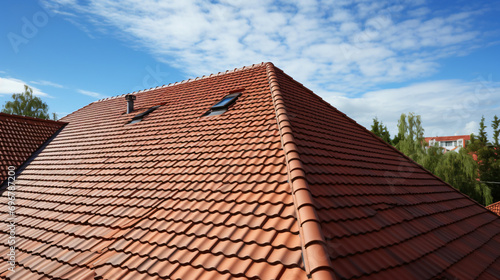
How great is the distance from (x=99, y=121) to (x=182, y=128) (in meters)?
5.11

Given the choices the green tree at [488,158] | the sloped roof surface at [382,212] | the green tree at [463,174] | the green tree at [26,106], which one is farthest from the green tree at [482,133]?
the green tree at [26,106]

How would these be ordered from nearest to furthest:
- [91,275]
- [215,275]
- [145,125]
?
[215,275]
[91,275]
[145,125]

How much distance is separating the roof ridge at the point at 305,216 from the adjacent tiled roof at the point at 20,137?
8.41m

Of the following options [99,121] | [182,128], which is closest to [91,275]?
[182,128]

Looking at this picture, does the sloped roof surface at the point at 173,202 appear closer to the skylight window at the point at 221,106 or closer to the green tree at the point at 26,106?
the skylight window at the point at 221,106

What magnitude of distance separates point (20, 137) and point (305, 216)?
11.0m

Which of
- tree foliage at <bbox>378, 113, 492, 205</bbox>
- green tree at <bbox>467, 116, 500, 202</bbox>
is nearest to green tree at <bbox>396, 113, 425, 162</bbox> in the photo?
tree foliage at <bbox>378, 113, 492, 205</bbox>

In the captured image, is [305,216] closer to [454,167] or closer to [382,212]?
[382,212]

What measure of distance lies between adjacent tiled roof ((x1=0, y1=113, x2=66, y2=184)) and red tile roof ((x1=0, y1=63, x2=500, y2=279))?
1.83 m

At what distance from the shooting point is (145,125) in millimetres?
7840

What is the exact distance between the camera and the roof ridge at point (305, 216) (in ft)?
7.77

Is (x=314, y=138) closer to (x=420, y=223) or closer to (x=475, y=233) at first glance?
(x=420, y=223)

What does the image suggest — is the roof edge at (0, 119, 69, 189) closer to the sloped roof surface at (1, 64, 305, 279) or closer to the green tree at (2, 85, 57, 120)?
the sloped roof surface at (1, 64, 305, 279)

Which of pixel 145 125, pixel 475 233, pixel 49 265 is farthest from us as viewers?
pixel 145 125
